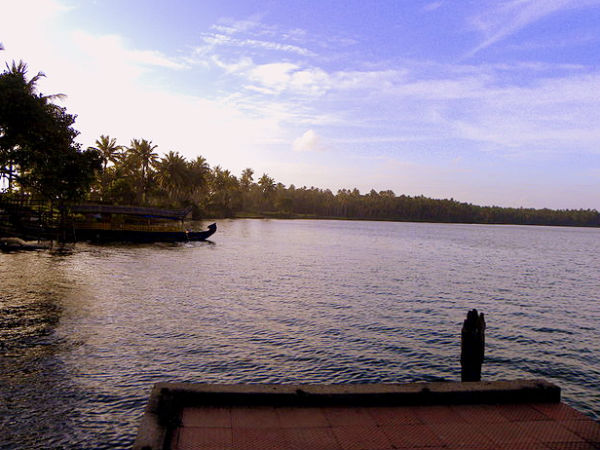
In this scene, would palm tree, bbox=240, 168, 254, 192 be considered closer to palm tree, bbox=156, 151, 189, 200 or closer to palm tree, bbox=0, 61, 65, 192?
palm tree, bbox=156, 151, 189, 200

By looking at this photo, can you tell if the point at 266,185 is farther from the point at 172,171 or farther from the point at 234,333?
the point at 234,333

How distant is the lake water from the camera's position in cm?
1145

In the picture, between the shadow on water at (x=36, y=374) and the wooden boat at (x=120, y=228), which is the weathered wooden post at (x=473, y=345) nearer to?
the shadow on water at (x=36, y=374)

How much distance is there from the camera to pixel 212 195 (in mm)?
157750

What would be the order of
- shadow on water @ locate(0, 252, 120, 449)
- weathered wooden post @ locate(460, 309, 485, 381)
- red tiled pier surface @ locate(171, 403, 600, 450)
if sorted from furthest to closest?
1. weathered wooden post @ locate(460, 309, 485, 381)
2. shadow on water @ locate(0, 252, 120, 449)
3. red tiled pier surface @ locate(171, 403, 600, 450)

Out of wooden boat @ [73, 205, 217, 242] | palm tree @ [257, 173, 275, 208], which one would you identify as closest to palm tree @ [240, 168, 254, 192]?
palm tree @ [257, 173, 275, 208]

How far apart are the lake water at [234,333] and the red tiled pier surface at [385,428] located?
4.01 meters

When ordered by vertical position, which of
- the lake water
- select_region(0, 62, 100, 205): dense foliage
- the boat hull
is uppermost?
select_region(0, 62, 100, 205): dense foliage

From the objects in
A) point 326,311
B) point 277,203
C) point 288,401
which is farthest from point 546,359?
point 277,203

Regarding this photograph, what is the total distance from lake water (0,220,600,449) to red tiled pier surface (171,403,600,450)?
13.2ft

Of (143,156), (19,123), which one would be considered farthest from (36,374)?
(143,156)

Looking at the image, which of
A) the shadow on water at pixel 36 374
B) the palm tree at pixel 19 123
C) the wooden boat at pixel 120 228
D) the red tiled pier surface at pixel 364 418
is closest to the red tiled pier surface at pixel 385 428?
the red tiled pier surface at pixel 364 418

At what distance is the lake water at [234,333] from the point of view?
11453 millimetres

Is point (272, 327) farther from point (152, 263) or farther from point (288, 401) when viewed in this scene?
point (152, 263)
